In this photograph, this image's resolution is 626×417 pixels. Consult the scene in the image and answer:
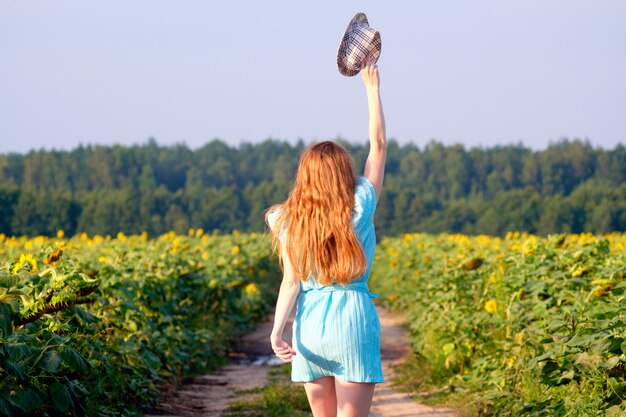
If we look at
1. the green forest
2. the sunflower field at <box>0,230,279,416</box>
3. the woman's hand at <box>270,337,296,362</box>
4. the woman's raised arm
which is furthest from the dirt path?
the green forest

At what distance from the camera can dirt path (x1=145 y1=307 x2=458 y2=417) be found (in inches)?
326

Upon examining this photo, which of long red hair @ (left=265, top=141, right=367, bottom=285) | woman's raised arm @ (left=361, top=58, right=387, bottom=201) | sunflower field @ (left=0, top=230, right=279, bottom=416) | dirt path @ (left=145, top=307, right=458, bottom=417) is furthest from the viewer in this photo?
dirt path @ (left=145, top=307, right=458, bottom=417)

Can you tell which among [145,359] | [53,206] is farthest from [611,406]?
[53,206]

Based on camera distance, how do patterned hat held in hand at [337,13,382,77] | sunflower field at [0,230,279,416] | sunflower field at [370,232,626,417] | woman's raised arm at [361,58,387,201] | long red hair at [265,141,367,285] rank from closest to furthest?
long red hair at [265,141,367,285] < woman's raised arm at [361,58,387,201] < patterned hat held in hand at [337,13,382,77] < sunflower field at [0,230,279,416] < sunflower field at [370,232,626,417]

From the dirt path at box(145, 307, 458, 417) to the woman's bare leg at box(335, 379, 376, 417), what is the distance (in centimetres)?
367

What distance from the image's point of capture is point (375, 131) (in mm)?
4648

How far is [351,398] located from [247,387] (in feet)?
18.5

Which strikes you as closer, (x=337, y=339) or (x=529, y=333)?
(x=337, y=339)

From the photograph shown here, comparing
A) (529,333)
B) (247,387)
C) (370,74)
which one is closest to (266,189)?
(247,387)

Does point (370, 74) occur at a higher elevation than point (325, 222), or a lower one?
higher

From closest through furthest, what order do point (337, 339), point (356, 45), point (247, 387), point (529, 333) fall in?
point (337, 339) → point (356, 45) → point (529, 333) → point (247, 387)

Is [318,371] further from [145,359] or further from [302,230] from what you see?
[145,359]

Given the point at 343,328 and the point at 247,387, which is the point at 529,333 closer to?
the point at 247,387

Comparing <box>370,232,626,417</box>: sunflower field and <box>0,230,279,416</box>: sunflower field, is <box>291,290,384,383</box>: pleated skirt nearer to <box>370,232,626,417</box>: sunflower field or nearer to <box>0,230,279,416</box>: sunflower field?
<box>0,230,279,416</box>: sunflower field
